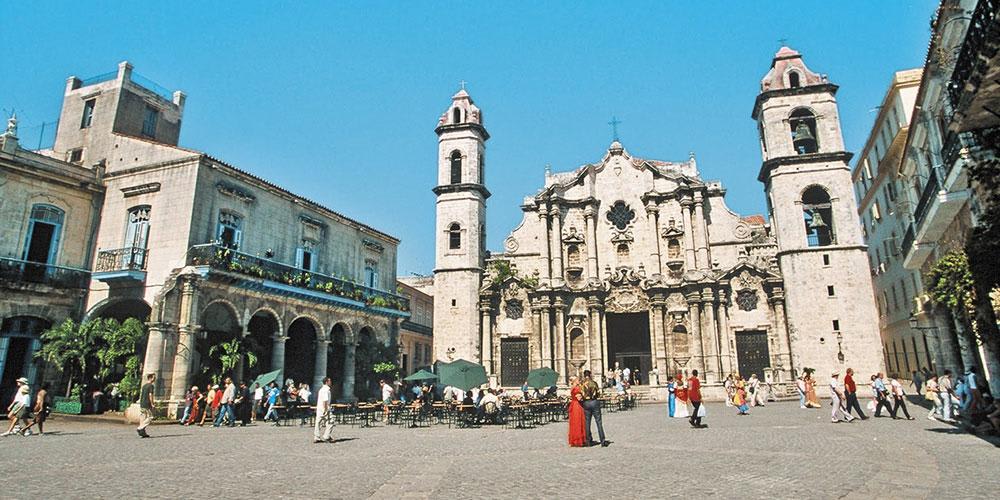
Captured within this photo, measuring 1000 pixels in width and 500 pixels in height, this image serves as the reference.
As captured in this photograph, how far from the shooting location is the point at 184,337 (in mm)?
19125

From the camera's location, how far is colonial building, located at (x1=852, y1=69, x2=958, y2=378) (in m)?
26.3

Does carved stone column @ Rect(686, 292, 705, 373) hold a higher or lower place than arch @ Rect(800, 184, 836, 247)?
lower

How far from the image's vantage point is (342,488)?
308 inches

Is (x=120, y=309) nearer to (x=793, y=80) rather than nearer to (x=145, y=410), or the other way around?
(x=145, y=410)

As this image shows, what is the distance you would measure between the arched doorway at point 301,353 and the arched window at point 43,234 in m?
9.15

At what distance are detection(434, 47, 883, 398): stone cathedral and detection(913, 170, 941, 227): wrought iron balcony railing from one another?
1330 centimetres

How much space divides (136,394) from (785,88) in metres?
35.2

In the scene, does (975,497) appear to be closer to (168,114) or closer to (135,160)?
(135,160)

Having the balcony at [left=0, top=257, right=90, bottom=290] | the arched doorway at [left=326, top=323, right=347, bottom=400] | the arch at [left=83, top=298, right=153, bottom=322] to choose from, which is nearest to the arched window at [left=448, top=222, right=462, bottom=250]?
the arched doorway at [left=326, top=323, right=347, bottom=400]

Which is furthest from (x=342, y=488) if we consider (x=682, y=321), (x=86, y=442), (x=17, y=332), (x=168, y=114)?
(x=682, y=321)

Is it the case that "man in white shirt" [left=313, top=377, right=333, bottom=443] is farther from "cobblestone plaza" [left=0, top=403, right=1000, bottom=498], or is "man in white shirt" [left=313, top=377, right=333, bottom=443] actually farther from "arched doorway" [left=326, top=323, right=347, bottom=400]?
"arched doorway" [left=326, top=323, right=347, bottom=400]

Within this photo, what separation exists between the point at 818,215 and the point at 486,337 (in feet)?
65.4

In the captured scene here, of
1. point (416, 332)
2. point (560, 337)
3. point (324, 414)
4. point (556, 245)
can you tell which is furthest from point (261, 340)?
point (556, 245)

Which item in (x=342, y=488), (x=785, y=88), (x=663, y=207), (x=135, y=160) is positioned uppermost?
(x=785, y=88)
